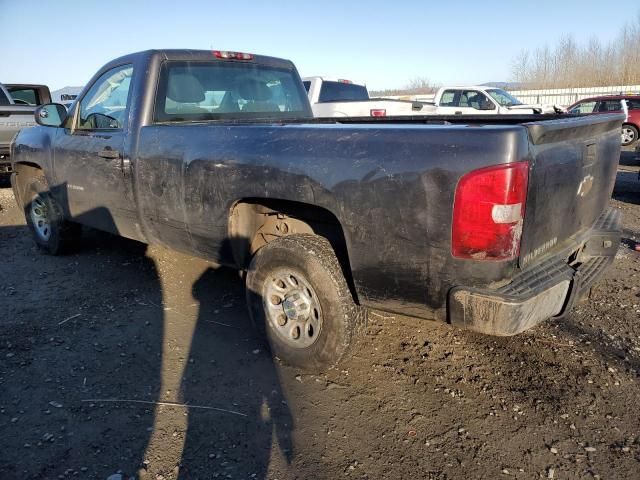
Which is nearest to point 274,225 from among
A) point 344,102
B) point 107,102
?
point 107,102

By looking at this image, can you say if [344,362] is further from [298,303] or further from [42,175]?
[42,175]

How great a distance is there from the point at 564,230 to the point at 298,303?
1586 mm

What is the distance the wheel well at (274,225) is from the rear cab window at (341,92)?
302 inches

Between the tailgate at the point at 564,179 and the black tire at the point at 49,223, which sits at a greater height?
the tailgate at the point at 564,179

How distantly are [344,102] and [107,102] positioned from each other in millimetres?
6490

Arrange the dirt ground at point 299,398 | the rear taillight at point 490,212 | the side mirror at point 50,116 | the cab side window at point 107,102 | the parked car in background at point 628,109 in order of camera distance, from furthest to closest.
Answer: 1. the parked car in background at point 628,109
2. the side mirror at point 50,116
3. the cab side window at point 107,102
4. the dirt ground at point 299,398
5. the rear taillight at point 490,212

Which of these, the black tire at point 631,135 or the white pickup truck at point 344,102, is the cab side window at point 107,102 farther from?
the black tire at point 631,135

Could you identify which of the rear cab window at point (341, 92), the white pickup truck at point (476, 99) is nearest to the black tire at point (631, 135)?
the white pickup truck at point (476, 99)

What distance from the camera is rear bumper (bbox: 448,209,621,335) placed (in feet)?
7.81

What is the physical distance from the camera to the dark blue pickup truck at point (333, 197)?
2359mm

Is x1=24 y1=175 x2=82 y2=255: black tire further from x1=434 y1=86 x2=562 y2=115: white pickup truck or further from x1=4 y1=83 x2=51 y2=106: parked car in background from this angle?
x1=434 y1=86 x2=562 y2=115: white pickup truck

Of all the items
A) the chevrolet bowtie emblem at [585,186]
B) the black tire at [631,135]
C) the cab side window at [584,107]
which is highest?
the chevrolet bowtie emblem at [585,186]

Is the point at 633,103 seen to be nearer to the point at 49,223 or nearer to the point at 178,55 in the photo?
the point at 178,55

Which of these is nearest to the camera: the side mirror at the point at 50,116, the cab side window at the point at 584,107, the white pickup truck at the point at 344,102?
the side mirror at the point at 50,116
